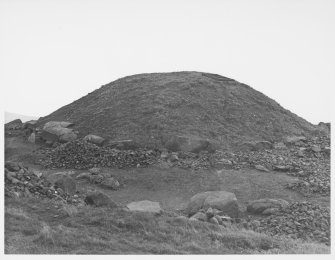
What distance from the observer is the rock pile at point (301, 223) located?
1161 cm

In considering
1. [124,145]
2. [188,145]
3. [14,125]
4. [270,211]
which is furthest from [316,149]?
[14,125]

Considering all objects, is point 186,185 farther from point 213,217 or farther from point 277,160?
point 277,160

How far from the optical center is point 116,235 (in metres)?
10.1

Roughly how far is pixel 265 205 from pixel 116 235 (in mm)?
5133

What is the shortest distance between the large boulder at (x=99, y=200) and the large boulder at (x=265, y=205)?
4109mm

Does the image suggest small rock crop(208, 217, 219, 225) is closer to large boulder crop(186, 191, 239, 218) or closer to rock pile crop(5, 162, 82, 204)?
large boulder crop(186, 191, 239, 218)

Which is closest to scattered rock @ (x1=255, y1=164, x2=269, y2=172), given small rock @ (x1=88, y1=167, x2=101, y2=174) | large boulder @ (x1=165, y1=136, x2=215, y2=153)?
large boulder @ (x1=165, y1=136, x2=215, y2=153)

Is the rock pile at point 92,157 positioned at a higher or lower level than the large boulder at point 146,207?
higher

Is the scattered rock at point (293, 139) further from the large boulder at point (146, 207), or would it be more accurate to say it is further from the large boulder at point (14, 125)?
the large boulder at point (14, 125)

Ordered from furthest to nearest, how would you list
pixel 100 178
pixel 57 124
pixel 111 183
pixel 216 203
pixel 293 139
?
pixel 57 124
pixel 293 139
pixel 100 178
pixel 111 183
pixel 216 203

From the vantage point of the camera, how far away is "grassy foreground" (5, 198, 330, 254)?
9.60 meters

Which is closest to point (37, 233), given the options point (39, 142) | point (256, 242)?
point (256, 242)

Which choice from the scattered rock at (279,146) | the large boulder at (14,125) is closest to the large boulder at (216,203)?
the scattered rock at (279,146)

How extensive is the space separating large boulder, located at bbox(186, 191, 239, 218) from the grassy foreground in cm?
152
